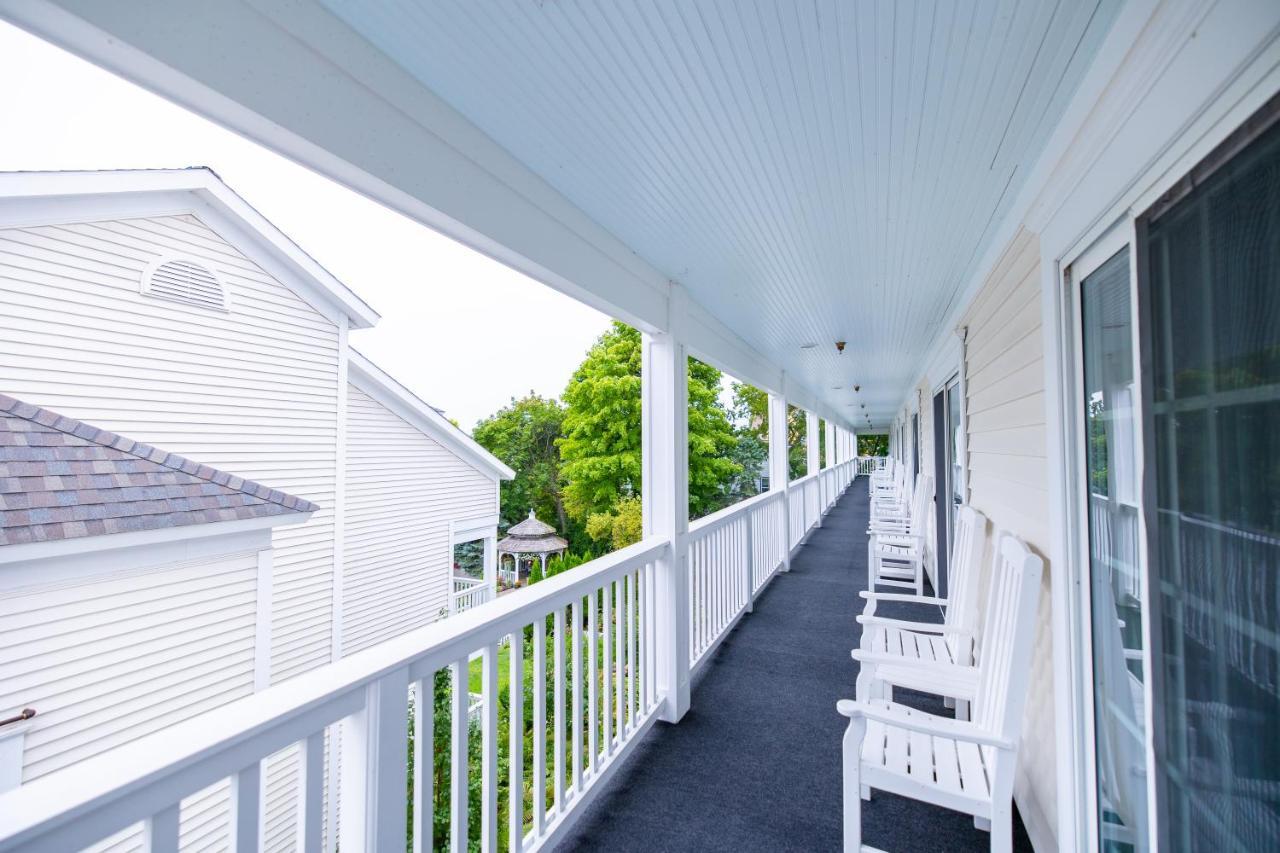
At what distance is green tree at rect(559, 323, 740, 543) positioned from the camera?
18.2 ft

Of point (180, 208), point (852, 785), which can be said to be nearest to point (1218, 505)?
point (852, 785)

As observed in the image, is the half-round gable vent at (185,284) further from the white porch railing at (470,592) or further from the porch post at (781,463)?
the porch post at (781,463)

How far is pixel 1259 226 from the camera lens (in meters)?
0.78

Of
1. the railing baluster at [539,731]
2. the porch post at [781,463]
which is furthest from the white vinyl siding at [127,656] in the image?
the porch post at [781,463]

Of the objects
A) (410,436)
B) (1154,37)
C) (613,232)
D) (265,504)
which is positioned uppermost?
(613,232)

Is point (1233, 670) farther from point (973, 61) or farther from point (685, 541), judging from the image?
point (685, 541)

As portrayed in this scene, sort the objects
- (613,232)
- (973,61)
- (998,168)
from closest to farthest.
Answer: (973,61) < (998,168) < (613,232)

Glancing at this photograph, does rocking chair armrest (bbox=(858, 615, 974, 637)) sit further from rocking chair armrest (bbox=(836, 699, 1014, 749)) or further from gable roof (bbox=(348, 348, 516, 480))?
gable roof (bbox=(348, 348, 516, 480))

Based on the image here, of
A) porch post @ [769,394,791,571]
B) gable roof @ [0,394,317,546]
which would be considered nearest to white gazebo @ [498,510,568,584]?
gable roof @ [0,394,317,546]

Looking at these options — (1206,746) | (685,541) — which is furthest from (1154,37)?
(685,541)

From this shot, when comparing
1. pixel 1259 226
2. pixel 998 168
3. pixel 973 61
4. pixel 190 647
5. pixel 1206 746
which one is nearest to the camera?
pixel 1259 226

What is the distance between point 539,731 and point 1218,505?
6.40ft

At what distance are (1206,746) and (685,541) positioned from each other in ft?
7.96

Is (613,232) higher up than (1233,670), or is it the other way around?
(613,232)
